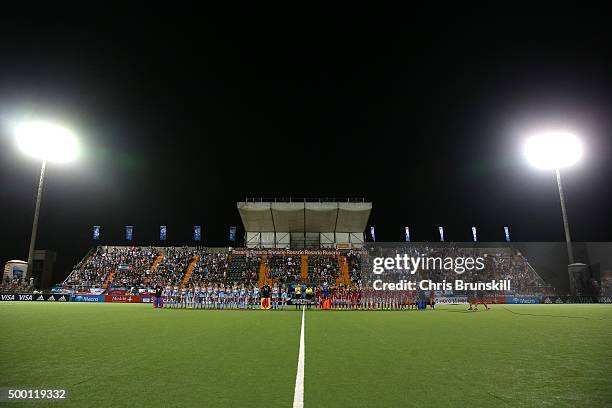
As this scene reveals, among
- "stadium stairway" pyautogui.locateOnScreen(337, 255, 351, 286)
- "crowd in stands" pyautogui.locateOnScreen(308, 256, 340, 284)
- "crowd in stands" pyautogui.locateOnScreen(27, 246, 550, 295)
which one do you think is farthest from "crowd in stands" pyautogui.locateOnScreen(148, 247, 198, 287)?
"stadium stairway" pyautogui.locateOnScreen(337, 255, 351, 286)

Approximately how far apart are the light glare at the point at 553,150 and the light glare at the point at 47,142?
146ft

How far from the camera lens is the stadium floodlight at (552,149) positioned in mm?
36594

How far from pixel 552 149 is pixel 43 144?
1947 inches

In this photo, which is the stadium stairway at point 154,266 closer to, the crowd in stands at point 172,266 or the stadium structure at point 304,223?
the crowd in stands at point 172,266

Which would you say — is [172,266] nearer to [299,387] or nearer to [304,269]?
[304,269]

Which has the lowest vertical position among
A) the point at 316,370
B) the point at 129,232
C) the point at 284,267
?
the point at 316,370

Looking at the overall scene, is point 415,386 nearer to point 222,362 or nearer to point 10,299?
point 222,362

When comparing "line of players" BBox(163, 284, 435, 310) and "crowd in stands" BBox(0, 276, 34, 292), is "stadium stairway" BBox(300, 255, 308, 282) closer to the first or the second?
"line of players" BBox(163, 284, 435, 310)

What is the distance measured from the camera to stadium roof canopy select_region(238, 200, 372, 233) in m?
45.6

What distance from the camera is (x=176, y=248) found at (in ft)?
165

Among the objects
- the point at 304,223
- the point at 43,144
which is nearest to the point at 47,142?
the point at 43,144

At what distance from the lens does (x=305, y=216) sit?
1858 inches

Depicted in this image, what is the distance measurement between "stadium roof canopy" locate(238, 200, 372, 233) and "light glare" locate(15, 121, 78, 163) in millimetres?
18243

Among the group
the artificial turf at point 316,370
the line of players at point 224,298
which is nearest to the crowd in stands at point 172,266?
the line of players at point 224,298
